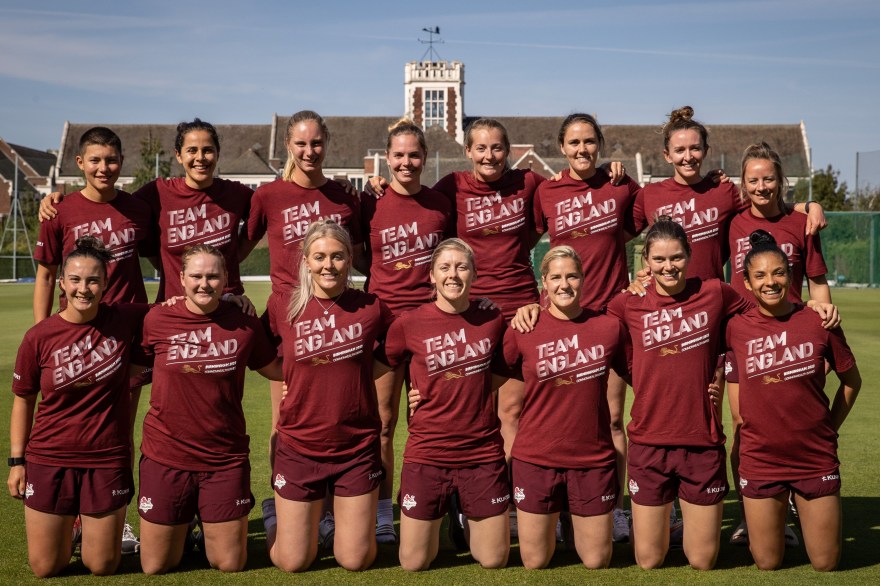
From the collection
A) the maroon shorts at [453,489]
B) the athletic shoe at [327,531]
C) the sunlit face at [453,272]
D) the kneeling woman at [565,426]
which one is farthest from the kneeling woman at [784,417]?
the athletic shoe at [327,531]

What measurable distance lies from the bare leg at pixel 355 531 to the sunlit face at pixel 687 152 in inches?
101

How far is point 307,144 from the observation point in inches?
215

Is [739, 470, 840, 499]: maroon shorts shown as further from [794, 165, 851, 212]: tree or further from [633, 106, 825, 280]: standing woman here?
[794, 165, 851, 212]: tree

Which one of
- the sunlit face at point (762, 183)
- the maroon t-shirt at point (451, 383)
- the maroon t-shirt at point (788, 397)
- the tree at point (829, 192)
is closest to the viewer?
the maroon t-shirt at point (788, 397)

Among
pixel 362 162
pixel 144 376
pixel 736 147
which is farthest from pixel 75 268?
pixel 736 147

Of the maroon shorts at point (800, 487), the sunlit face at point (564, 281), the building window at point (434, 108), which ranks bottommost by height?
the maroon shorts at point (800, 487)

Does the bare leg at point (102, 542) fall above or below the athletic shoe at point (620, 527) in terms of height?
above

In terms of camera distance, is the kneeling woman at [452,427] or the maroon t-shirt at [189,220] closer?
the kneeling woman at [452,427]

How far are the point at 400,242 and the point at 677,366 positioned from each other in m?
1.73

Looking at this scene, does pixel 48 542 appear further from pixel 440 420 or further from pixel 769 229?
pixel 769 229

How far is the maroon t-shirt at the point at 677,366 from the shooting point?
488 cm

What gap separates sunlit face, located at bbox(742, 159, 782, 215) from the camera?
533cm

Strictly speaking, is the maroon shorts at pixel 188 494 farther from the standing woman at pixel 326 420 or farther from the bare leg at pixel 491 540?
the bare leg at pixel 491 540

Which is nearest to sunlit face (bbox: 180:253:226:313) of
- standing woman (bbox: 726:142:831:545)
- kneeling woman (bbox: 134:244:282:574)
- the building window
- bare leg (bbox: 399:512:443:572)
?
kneeling woman (bbox: 134:244:282:574)
